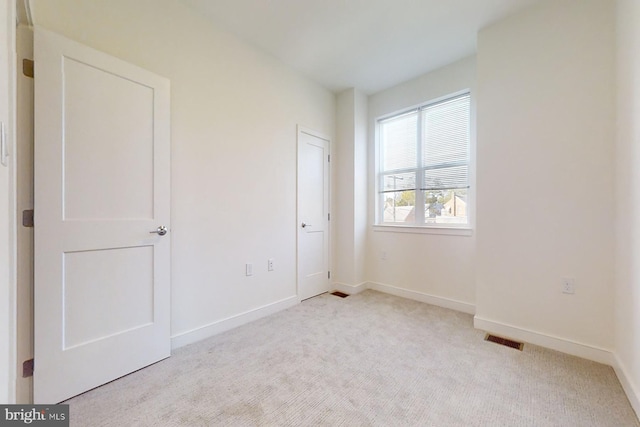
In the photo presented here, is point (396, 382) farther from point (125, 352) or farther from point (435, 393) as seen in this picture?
point (125, 352)

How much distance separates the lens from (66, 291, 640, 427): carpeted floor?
53.0 inches

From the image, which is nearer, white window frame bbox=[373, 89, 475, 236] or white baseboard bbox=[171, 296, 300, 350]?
white baseboard bbox=[171, 296, 300, 350]

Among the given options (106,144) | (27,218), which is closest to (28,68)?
(106,144)

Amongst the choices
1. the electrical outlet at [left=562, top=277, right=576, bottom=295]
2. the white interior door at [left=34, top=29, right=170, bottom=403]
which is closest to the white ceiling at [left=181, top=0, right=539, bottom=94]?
the white interior door at [left=34, top=29, right=170, bottom=403]

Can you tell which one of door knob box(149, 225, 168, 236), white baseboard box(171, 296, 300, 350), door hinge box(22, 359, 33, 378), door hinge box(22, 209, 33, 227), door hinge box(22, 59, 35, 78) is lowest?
white baseboard box(171, 296, 300, 350)

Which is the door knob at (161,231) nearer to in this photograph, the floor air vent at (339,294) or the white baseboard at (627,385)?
the floor air vent at (339,294)

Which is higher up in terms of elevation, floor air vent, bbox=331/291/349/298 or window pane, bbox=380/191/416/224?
window pane, bbox=380/191/416/224

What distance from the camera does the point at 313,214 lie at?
10.9 ft

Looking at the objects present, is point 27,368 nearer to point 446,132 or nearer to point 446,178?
point 446,178

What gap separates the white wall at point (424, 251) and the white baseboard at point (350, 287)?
0.17 m

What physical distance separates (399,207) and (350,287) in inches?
50.1
